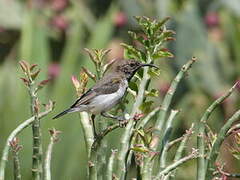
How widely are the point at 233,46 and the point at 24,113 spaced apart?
72.8 inches

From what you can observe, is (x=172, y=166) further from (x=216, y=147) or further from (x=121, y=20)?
(x=121, y=20)

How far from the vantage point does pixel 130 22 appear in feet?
18.6

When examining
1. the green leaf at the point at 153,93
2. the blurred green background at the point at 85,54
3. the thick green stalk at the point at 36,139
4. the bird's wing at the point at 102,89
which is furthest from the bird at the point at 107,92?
the blurred green background at the point at 85,54

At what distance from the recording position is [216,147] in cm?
146

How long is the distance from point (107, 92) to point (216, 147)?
2.70 ft

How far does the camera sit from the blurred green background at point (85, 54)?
3.85m

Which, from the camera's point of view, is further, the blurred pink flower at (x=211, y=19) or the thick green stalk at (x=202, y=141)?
the blurred pink flower at (x=211, y=19)

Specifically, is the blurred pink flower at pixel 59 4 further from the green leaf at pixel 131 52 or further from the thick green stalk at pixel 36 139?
the thick green stalk at pixel 36 139

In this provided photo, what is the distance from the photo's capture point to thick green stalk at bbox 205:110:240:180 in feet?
4.74

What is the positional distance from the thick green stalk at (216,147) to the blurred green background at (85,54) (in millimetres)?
2021

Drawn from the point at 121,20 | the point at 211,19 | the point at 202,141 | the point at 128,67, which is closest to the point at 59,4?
the point at 121,20

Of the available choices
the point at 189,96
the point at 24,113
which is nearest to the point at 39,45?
the point at 24,113

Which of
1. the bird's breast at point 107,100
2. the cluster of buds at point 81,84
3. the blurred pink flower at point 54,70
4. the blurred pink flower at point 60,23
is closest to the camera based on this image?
the cluster of buds at point 81,84

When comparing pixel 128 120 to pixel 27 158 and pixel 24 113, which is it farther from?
pixel 24 113
